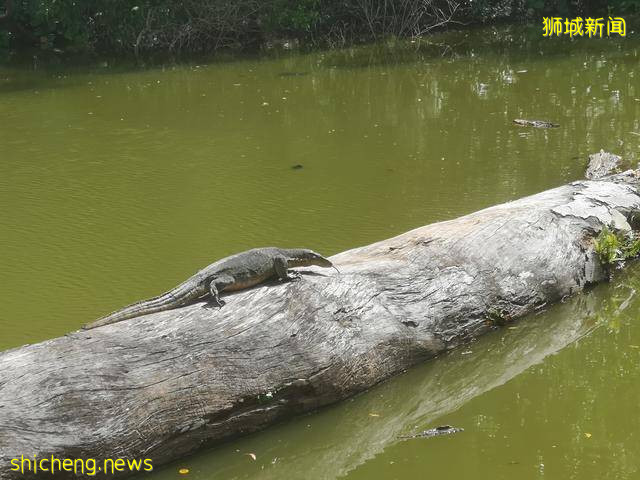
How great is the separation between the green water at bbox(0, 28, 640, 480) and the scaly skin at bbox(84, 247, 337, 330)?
0.89 m

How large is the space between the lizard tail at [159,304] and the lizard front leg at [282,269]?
0.47 meters

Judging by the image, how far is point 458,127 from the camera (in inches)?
454

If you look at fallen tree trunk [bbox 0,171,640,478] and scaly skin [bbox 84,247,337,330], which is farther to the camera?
scaly skin [bbox 84,247,337,330]

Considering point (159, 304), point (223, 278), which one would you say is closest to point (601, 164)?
point (223, 278)

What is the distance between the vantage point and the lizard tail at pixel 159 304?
5016 millimetres

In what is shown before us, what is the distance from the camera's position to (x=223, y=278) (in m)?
5.27

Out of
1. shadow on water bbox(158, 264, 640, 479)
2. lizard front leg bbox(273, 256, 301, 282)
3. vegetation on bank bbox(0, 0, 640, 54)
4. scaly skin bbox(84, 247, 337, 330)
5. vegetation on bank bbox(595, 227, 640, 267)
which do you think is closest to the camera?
shadow on water bbox(158, 264, 640, 479)

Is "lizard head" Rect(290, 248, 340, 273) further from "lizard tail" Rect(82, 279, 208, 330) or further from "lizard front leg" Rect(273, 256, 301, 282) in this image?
"lizard tail" Rect(82, 279, 208, 330)

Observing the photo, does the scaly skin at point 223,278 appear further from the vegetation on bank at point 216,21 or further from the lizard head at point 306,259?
the vegetation on bank at point 216,21

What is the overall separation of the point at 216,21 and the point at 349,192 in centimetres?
1082

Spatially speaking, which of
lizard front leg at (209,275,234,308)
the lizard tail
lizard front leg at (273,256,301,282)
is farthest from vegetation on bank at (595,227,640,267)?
the lizard tail

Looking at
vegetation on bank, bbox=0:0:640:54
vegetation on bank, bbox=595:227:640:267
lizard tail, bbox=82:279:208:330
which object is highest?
vegetation on bank, bbox=0:0:640:54

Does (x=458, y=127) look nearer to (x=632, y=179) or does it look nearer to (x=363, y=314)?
(x=632, y=179)

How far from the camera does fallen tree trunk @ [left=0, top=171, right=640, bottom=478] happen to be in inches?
173
